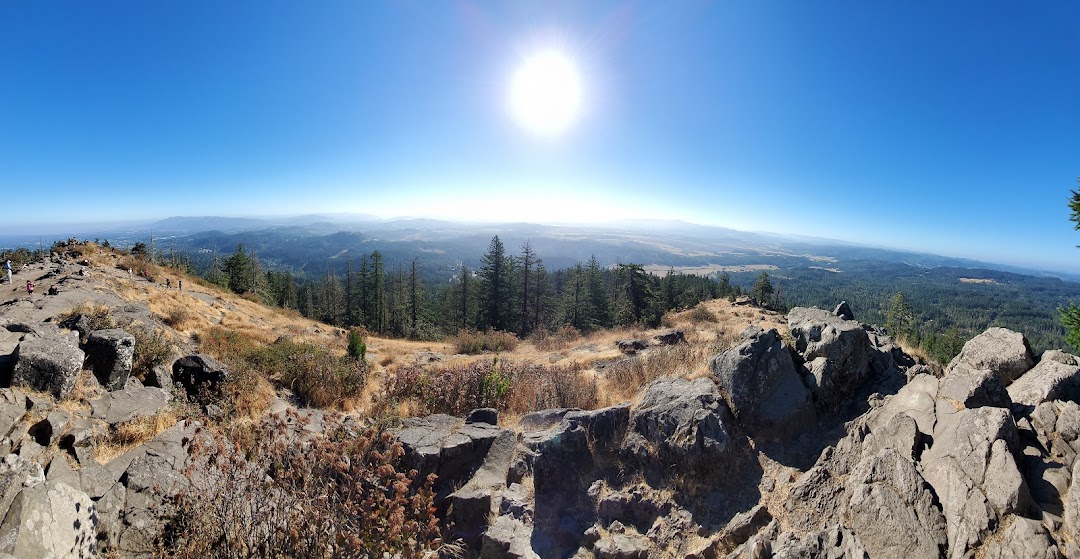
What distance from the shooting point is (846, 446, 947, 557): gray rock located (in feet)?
13.2

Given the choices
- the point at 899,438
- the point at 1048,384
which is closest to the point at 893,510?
the point at 899,438

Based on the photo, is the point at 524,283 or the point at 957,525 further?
the point at 524,283

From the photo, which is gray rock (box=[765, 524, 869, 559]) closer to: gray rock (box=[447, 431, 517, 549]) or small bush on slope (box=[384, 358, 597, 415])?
gray rock (box=[447, 431, 517, 549])

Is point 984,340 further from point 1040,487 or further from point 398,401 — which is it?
point 398,401

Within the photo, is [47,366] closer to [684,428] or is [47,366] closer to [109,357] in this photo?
[109,357]

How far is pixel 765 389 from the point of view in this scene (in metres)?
6.70

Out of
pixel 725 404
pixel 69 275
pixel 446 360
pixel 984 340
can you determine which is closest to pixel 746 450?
pixel 725 404

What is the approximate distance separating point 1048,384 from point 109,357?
14533 mm

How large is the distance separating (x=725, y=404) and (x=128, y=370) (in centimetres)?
1098

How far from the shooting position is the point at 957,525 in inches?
155

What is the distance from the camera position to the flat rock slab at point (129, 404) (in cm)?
665

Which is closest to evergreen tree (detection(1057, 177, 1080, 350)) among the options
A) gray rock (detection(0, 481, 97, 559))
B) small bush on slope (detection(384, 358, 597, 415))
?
small bush on slope (detection(384, 358, 597, 415))

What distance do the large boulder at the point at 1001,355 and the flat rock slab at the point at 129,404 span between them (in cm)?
1337

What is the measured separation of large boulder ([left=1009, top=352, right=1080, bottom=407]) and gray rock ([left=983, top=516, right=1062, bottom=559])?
88.3 inches
